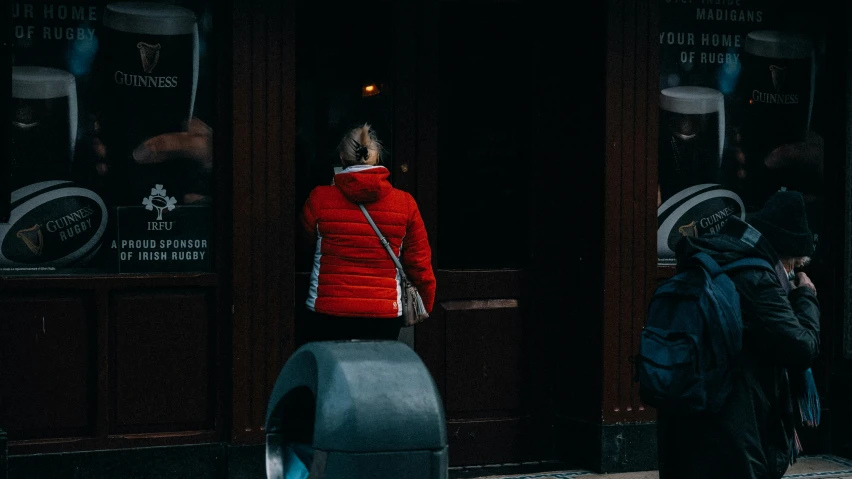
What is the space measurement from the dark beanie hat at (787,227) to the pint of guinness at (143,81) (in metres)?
3.16

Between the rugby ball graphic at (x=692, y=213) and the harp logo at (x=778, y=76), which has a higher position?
the harp logo at (x=778, y=76)

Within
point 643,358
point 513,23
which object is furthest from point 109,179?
point 643,358

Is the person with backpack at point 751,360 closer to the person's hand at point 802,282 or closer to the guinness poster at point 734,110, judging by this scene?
the person's hand at point 802,282

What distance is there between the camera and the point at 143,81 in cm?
613

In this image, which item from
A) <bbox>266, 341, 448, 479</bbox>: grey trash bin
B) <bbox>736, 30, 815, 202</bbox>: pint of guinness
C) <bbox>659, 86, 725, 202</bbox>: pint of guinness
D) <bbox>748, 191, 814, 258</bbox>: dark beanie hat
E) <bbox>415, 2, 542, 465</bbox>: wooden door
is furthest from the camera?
<bbox>736, 30, 815, 202</bbox>: pint of guinness

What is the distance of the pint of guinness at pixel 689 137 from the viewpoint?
7023mm

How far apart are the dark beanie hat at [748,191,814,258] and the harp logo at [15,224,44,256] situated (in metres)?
3.50

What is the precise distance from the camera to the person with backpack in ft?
13.6

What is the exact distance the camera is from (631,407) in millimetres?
6836

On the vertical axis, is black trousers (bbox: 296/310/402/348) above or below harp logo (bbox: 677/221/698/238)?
below

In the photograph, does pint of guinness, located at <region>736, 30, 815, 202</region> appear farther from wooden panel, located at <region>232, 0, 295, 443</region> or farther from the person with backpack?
the person with backpack

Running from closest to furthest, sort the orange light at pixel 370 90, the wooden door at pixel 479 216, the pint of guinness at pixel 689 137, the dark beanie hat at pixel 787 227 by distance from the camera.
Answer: the dark beanie hat at pixel 787 227 < the orange light at pixel 370 90 < the wooden door at pixel 479 216 < the pint of guinness at pixel 689 137

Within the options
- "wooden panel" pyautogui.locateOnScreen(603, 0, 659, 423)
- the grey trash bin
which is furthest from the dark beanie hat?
"wooden panel" pyautogui.locateOnScreen(603, 0, 659, 423)

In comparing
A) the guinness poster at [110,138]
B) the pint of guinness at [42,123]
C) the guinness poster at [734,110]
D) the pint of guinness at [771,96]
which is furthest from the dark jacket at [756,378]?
the pint of guinness at [42,123]
